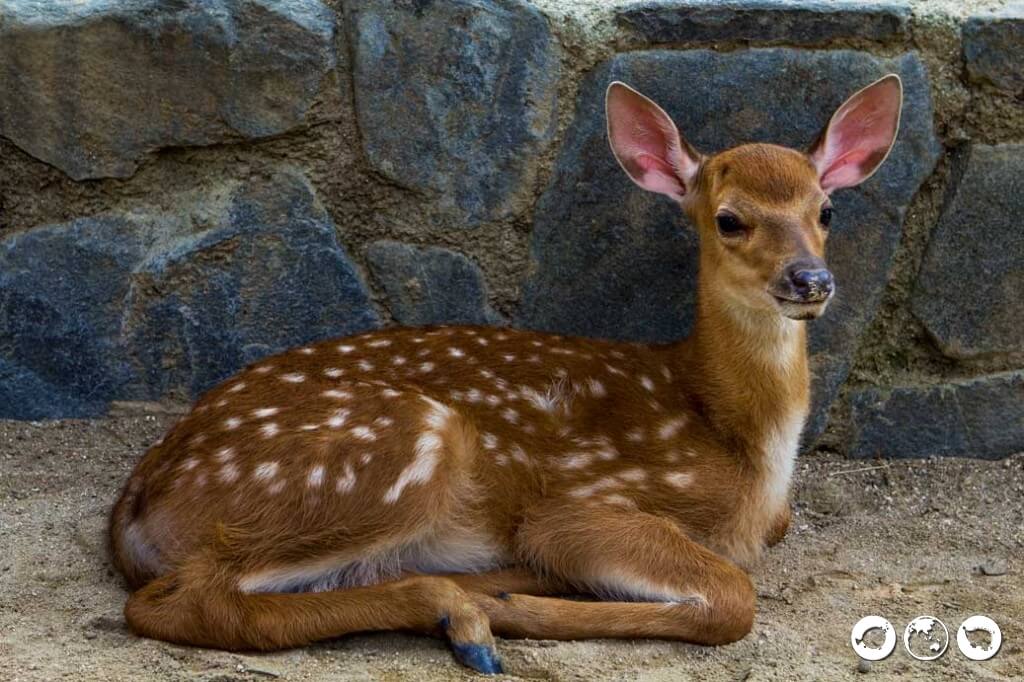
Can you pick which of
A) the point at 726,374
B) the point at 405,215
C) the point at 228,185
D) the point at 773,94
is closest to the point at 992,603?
the point at 726,374

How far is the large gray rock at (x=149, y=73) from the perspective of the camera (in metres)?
5.00

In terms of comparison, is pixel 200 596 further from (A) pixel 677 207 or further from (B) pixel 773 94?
(B) pixel 773 94

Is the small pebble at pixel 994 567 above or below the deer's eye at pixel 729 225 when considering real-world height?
below

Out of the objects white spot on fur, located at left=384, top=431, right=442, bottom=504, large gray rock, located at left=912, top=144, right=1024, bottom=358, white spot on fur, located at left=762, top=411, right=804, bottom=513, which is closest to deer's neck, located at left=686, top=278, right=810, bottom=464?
white spot on fur, located at left=762, top=411, right=804, bottom=513

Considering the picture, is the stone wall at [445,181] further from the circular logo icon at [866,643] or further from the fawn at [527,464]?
the circular logo icon at [866,643]

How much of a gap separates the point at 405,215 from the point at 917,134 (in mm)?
1765

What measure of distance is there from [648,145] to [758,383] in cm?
85

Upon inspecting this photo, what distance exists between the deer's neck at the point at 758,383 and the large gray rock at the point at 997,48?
112 centimetres

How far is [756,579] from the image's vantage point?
477 centimetres

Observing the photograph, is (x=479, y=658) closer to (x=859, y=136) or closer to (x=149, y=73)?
(x=859, y=136)

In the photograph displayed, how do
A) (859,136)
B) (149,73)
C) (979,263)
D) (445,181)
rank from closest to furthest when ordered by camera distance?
(859,136)
(149,73)
(445,181)
(979,263)

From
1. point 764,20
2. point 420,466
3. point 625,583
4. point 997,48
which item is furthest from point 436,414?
point 997,48

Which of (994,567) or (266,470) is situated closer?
(266,470)

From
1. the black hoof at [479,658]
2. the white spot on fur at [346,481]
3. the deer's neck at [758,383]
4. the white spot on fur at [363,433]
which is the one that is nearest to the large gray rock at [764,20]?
the deer's neck at [758,383]
